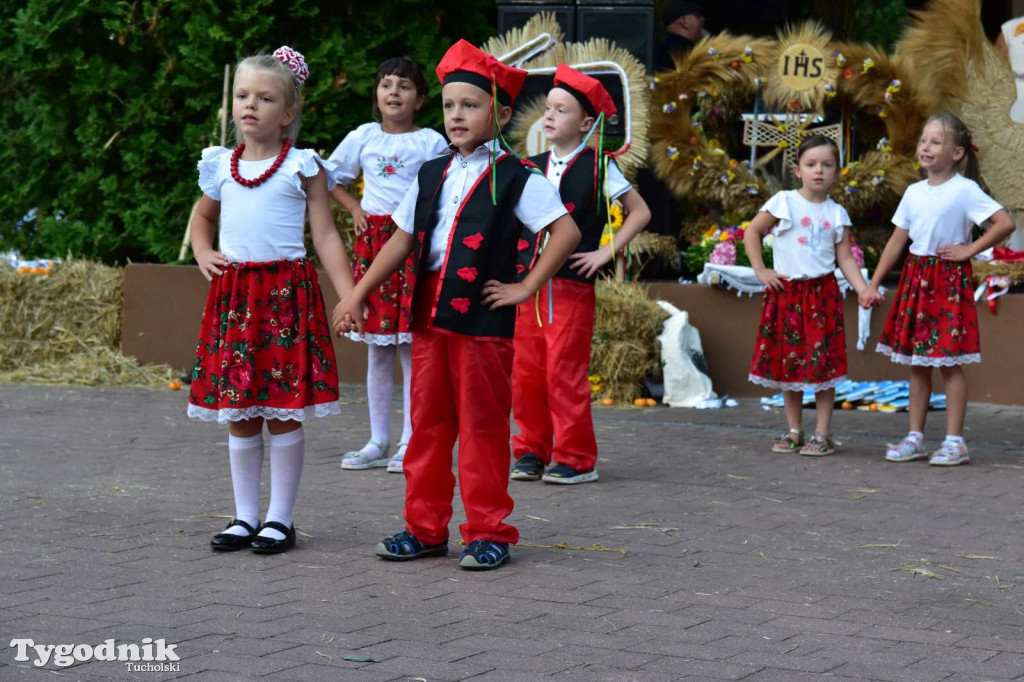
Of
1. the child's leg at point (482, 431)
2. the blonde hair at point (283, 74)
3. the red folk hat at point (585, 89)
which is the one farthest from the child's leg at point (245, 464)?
the red folk hat at point (585, 89)

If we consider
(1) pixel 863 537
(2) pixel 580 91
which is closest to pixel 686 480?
(1) pixel 863 537

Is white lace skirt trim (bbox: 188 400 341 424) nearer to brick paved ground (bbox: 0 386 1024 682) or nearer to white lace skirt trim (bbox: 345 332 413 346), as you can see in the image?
brick paved ground (bbox: 0 386 1024 682)

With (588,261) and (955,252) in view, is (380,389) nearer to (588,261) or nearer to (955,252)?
(588,261)

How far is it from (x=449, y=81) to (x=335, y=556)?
5.46 feet

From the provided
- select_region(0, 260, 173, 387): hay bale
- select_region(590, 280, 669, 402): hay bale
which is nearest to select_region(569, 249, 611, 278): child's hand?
select_region(590, 280, 669, 402): hay bale

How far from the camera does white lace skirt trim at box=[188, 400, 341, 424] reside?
507 centimetres

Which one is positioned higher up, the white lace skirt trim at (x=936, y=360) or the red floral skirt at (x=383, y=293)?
the red floral skirt at (x=383, y=293)

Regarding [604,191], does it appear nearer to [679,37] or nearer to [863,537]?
[863,537]

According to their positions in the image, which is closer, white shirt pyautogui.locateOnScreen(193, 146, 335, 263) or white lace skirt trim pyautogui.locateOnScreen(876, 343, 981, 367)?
white shirt pyautogui.locateOnScreen(193, 146, 335, 263)

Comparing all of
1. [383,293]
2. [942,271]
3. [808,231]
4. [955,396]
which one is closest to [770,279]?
[808,231]

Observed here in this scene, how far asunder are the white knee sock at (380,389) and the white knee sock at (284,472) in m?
1.68

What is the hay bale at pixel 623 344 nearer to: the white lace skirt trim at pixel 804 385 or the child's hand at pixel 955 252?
the white lace skirt trim at pixel 804 385

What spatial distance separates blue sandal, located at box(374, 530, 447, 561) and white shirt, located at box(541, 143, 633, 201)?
214 cm

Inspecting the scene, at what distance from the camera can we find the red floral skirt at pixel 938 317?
23.9ft
